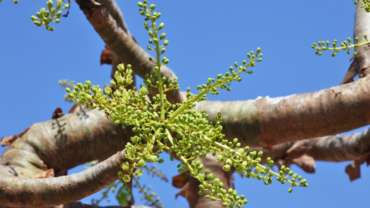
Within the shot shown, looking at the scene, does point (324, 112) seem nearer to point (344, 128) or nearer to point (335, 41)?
point (344, 128)

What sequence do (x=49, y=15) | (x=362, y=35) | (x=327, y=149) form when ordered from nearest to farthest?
(x=49, y=15) → (x=362, y=35) → (x=327, y=149)

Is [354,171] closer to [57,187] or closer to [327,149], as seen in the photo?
[327,149]

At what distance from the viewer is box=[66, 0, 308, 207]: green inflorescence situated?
1697 mm

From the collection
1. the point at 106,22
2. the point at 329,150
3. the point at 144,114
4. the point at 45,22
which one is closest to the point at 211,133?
the point at 144,114

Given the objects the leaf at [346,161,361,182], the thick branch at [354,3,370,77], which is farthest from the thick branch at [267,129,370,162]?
the thick branch at [354,3,370,77]

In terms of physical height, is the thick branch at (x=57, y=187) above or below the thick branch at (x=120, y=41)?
below

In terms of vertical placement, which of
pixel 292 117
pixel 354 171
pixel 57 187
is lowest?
pixel 57 187

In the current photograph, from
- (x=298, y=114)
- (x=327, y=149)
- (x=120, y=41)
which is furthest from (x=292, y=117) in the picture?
(x=327, y=149)

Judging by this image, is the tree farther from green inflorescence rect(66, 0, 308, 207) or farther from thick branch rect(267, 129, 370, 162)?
thick branch rect(267, 129, 370, 162)

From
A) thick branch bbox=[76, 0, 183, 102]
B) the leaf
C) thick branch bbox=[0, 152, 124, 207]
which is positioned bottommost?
thick branch bbox=[0, 152, 124, 207]

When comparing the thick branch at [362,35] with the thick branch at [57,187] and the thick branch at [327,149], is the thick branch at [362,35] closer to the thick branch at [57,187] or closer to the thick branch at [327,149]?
the thick branch at [327,149]

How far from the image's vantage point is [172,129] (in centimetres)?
184

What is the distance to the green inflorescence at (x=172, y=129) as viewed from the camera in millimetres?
1697

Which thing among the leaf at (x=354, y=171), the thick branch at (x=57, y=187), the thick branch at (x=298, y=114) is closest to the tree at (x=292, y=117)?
the thick branch at (x=298, y=114)
